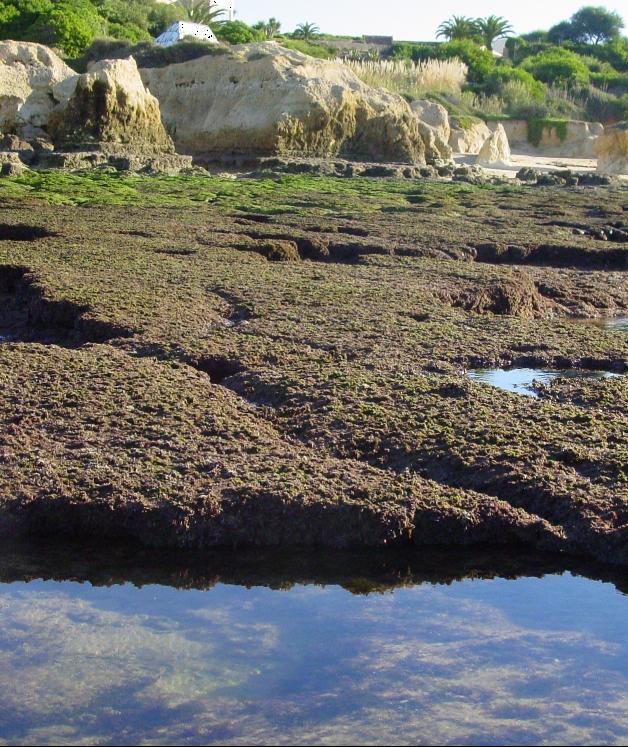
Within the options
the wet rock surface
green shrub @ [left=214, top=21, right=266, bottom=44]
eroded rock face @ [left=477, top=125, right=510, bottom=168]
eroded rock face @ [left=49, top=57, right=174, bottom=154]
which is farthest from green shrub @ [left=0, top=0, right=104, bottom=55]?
the wet rock surface

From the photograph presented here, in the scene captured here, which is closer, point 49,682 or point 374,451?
point 49,682

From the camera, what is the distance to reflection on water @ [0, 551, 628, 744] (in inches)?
108

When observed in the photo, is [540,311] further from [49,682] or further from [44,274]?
[49,682]

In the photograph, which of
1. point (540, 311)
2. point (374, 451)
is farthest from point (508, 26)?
point (374, 451)

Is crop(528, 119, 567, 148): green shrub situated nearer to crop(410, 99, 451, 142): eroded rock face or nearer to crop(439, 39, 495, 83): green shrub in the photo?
crop(439, 39, 495, 83): green shrub

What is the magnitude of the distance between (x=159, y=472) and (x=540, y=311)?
17.1 ft

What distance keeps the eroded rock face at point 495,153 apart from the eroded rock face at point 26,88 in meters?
14.3

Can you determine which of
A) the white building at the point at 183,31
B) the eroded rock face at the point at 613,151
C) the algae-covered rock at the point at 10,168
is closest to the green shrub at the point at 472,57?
the white building at the point at 183,31

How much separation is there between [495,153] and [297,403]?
108 ft


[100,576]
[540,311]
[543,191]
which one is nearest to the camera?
[100,576]

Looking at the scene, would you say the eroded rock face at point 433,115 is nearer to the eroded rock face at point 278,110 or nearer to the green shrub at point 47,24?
the eroded rock face at point 278,110

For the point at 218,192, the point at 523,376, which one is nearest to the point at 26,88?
the point at 218,192

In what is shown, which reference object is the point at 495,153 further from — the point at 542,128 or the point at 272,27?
the point at 272,27

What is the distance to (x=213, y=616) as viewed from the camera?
3.39 meters
